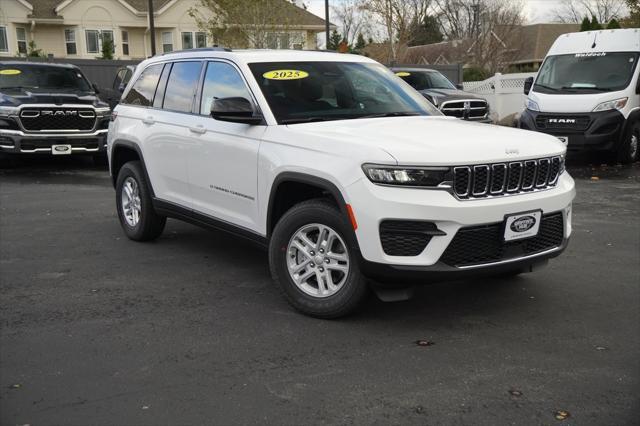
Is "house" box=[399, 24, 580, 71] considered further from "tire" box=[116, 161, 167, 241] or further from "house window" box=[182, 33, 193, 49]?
"tire" box=[116, 161, 167, 241]

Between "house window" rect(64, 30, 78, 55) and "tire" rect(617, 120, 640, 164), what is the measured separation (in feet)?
116

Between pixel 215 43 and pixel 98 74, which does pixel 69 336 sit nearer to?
pixel 98 74

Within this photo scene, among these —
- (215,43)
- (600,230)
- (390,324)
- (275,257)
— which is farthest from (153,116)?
(215,43)

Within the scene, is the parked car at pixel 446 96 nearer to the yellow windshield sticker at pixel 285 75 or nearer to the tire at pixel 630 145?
the tire at pixel 630 145

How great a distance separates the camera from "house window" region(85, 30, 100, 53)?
1638 inches

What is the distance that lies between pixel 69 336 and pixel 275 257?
4.75 feet

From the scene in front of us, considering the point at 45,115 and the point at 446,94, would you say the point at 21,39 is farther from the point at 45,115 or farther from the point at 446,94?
the point at 446,94

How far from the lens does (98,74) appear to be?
2484cm

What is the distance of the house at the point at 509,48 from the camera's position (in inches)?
1943

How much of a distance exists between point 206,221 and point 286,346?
1938 millimetres

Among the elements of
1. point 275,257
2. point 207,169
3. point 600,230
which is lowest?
point 600,230

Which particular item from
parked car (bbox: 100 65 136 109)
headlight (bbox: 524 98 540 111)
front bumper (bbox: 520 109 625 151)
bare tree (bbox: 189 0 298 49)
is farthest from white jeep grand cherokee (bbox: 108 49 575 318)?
bare tree (bbox: 189 0 298 49)

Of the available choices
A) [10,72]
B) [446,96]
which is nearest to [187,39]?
[10,72]

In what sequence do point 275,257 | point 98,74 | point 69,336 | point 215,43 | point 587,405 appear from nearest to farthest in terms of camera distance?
1. point 587,405
2. point 69,336
3. point 275,257
4. point 98,74
5. point 215,43
